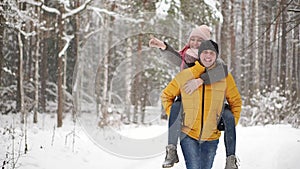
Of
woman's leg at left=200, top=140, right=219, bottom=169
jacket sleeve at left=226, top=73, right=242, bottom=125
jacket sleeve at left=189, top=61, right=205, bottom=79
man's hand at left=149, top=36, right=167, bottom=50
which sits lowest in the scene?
woman's leg at left=200, top=140, right=219, bottom=169

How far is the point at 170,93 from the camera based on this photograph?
3.92m

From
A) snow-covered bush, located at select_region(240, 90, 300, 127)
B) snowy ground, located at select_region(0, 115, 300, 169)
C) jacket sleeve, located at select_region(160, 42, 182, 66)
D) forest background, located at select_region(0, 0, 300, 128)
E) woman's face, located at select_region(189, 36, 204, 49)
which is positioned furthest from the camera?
snow-covered bush, located at select_region(240, 90, 300, 127)

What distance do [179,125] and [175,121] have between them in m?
0.06

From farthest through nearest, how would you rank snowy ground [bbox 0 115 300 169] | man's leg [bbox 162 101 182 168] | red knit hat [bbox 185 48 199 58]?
snowy ground [bbox 0 115 300 169] < red knit hat [bbox 185 48 199 58] < man's leg [bbox 162 101 182 168]

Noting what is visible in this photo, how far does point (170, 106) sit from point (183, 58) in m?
0.74

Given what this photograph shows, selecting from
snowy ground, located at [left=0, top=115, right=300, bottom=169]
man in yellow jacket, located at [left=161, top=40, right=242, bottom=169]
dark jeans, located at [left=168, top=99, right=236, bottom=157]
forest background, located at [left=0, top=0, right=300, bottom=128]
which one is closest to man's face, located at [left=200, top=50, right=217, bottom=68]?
man in yellow jacket, located at [left=161, top=40, right=242, bottom=169]

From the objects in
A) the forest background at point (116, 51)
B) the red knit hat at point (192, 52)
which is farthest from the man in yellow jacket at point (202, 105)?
the forest background at point (116, 51)

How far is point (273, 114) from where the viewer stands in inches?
498

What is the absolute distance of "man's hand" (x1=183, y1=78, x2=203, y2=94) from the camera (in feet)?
12.2

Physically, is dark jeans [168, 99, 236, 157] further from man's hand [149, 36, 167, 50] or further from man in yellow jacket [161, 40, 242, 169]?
man's hand [149, 36, 167, 50]

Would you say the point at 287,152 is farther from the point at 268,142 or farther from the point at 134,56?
the point at 134,56

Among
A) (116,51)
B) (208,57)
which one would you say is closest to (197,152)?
(208,57)

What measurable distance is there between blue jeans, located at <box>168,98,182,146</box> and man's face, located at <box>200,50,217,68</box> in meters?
0.51

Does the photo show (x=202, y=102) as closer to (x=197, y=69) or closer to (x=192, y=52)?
(x=197, y=69)
